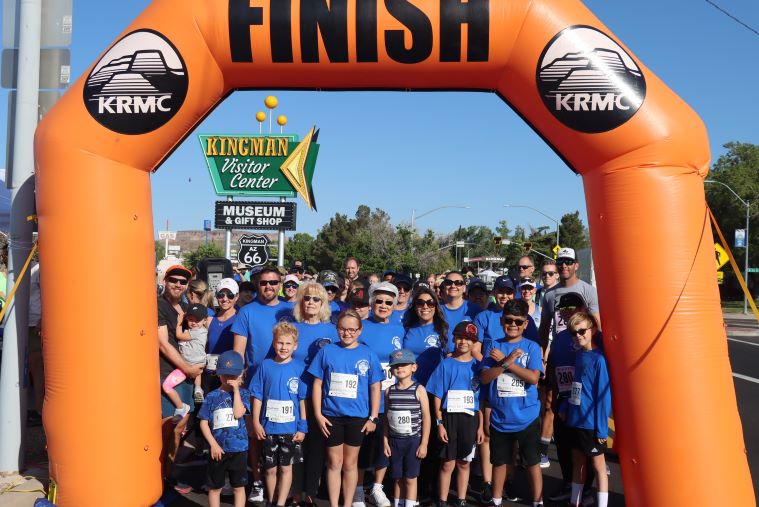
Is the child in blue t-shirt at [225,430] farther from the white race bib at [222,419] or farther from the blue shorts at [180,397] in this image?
the blue shorts at [180,397]

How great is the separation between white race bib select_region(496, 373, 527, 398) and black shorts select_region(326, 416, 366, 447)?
1.00 m

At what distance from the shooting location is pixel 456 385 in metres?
4.91

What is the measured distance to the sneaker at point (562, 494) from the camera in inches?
209

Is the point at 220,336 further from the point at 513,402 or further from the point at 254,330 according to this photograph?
the point at 513,402

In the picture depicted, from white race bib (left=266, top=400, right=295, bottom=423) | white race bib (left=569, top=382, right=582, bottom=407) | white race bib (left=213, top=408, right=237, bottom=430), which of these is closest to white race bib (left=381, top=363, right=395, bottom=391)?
white race bib (left=266, top=400, right=295, bottom=423)

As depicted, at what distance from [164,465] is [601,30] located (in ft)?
13.6

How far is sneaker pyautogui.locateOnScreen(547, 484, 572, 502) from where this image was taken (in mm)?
5297

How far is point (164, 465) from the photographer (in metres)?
5.01

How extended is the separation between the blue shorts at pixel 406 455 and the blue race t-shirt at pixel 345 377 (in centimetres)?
30

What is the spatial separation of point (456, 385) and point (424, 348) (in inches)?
19.7

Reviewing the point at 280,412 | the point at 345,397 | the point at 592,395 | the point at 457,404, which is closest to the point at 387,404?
the point at 345,397

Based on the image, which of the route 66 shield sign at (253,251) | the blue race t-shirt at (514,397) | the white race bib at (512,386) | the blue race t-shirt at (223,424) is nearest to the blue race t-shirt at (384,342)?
the blue race t-shirt at (514,397)

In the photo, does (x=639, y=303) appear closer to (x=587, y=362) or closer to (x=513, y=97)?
(x=587, y=362)

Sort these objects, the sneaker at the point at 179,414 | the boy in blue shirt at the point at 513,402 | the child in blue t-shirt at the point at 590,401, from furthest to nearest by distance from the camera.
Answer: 1. the sneaker at the point at 179,414
2. the boy in blue shirt at the point at 513,402
3. the child in blue t-shirt at the point at 590,401
